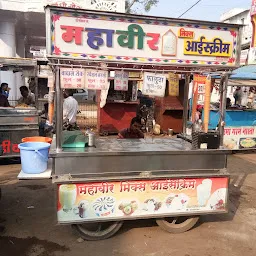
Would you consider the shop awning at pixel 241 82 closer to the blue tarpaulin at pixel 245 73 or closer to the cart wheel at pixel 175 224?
the blue tarpaulin at pixel 245 73

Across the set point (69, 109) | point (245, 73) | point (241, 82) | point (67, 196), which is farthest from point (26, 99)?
point (245, 73)

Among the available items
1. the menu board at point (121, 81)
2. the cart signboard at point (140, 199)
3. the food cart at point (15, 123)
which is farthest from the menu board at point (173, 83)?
the food cart at point (15, 123)

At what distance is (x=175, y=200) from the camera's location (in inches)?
155

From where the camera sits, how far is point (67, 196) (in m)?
A: 3.59

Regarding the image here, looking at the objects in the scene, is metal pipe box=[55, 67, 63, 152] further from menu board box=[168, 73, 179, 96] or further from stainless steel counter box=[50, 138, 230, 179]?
menu board box=[168, 73, 179, 96]

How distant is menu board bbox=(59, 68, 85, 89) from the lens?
3420 millimetres

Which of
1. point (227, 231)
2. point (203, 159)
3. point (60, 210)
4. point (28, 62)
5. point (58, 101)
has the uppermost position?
point (28, 62)

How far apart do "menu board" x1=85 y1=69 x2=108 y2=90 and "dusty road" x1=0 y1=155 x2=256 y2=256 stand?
204 centimetres

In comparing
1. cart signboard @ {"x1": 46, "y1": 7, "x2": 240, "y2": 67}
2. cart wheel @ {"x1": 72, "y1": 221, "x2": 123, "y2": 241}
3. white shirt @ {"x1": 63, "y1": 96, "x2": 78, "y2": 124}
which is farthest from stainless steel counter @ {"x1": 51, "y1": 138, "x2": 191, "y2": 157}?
white shirt @ {"x1": 63, "y1": 96, "x2": 78, "y2": 124}

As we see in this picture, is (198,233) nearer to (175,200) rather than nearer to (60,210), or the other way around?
(175,200)

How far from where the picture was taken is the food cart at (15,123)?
21.6 feet

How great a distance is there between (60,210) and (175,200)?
151 centimetres

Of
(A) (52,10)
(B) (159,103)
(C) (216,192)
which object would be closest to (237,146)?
(B) (159,103)

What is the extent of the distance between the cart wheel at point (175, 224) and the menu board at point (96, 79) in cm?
205
